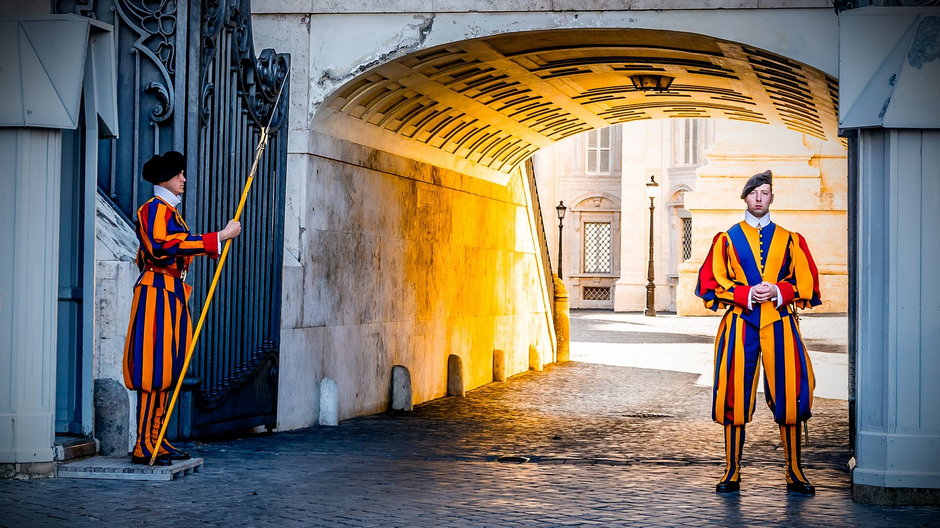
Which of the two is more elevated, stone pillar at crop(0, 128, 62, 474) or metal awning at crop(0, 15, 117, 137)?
metal awning at crop(0, 15, 117, 137)

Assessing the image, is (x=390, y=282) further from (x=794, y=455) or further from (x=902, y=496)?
(x=902, y=496)

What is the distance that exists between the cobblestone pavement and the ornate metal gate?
51cm

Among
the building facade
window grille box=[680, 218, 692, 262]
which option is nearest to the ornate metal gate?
the building facade

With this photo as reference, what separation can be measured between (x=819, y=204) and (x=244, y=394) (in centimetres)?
2741

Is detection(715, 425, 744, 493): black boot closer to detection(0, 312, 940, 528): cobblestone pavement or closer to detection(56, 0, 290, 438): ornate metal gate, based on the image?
detection(0, 312, 940, 528): cobblestone pavement

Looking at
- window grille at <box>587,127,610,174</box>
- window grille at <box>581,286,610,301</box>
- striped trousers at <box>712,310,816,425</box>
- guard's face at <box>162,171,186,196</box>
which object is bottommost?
striped trousers at <box>712,310,816,425</box>

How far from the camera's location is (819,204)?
116ft

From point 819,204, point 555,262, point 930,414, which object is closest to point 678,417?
point 930,414

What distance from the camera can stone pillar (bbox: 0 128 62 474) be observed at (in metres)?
8.10

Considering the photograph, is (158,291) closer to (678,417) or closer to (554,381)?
(678,417)

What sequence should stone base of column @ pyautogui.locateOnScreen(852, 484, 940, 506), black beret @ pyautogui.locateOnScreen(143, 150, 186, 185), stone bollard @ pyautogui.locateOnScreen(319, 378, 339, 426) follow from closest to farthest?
stone base of column @ pyautogui.locateOnScreen(852, 484, 940, 506), black beret @ pyautogui.locateOnScreen(143, 150, 186, 185), stone bollard @ pyautogui.locateOnScreen(319, 378, 339, 426)

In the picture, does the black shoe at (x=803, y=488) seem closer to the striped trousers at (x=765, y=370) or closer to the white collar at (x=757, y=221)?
the striped trousers at (x=765, y=370)

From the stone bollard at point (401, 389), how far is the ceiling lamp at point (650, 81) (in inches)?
155

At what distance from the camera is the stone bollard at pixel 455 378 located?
51.8ft
